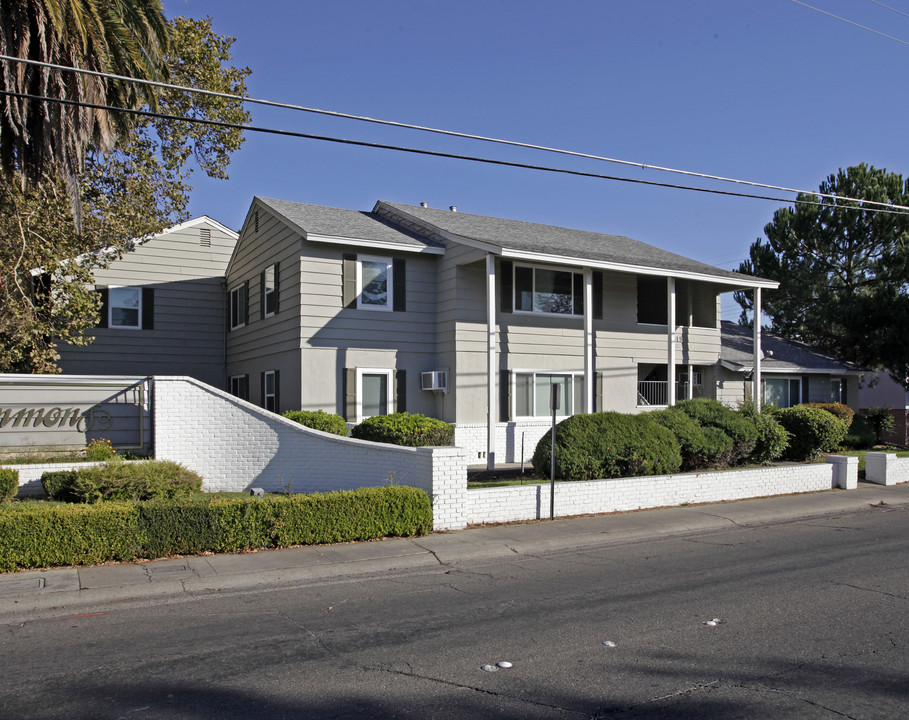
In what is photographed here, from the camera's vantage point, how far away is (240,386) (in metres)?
23.4

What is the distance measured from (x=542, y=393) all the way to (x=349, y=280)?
610 cm

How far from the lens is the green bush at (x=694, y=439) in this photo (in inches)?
624

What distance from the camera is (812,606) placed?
7.65 m

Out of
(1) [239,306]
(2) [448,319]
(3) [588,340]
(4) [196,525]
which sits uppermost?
(1) [239,306]

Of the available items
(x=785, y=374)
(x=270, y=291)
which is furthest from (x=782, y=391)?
(x=270, y=291)

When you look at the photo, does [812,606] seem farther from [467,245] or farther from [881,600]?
[467,245]

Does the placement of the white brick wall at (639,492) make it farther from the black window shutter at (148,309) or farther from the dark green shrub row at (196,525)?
the black window shutter at (148,309)

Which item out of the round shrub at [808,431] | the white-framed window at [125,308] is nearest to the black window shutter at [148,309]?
the white-framed window at [125,308]

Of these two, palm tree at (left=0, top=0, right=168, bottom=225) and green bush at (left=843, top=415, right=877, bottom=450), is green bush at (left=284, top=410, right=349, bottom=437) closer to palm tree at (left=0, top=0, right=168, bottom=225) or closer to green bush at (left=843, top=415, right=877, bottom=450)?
palm tree at (left=0, top=0, right=168, bottom=225)

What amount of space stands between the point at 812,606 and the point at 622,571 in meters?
2.43

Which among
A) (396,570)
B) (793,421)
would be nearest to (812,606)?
(396,570)

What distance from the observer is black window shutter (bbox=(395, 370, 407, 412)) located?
A: 19.5 meters

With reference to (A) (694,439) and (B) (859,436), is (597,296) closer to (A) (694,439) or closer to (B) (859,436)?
(A) (694,439)

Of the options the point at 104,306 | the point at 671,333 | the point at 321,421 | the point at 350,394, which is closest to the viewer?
the point at 321,421
